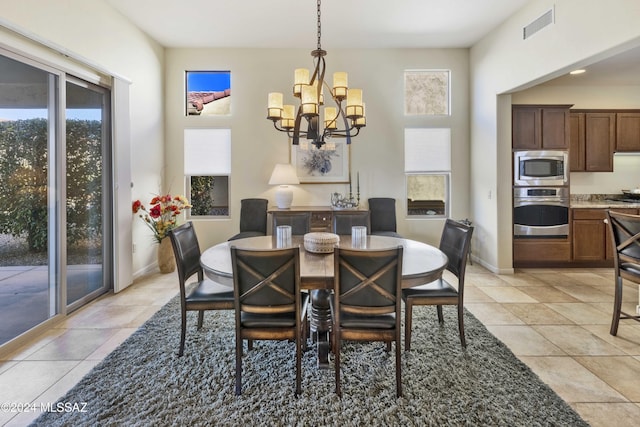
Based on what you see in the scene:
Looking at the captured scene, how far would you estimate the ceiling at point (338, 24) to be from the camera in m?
3.79

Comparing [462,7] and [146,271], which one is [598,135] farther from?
[146,271]

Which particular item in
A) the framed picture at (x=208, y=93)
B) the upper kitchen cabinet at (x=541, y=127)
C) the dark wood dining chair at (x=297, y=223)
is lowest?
the dark wood dining chair at (x=297, y=223)

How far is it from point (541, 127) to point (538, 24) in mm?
1482

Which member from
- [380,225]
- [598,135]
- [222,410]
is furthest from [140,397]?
[598,135]

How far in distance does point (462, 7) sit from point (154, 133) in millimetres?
4361

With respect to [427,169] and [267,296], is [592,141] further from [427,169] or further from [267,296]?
[267,296]

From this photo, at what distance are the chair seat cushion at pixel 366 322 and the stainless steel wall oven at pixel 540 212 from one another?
3.54 metres

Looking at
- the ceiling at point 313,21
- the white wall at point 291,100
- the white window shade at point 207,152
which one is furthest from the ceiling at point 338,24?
the white window shade at point 207,152

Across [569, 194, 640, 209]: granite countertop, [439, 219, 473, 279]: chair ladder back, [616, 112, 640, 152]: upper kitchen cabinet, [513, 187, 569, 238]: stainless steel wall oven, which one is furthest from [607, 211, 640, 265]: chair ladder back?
[616, 112, 640, 152]: upper kitchen cabinet

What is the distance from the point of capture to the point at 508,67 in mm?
4145

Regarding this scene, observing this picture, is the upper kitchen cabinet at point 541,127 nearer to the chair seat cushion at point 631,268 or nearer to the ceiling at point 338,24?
the ceiling at point 338,24

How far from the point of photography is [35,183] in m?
2.80

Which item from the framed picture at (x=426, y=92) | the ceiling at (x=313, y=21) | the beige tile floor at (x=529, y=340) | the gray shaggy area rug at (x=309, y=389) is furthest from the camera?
the framed picture at (x=426, y=92)

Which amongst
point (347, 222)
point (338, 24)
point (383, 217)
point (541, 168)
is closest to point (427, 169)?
point (383, 217)
